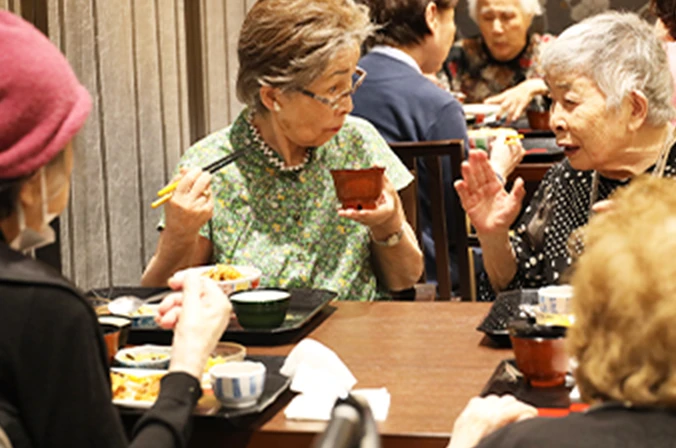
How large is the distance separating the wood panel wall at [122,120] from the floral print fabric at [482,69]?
2.34 m

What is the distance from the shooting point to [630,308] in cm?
86

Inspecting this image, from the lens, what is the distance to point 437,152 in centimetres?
286

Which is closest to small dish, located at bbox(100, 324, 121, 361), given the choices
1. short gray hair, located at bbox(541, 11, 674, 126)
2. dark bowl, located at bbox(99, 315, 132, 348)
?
dark bowl, located at bbox(99, 315, 132, 348)

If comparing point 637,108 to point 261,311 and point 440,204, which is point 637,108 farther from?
point 261,311

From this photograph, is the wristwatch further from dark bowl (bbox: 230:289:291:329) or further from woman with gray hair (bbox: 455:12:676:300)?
dark bowl (bbox: 230:289:291:329)

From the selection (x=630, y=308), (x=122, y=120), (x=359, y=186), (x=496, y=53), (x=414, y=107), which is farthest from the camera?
(x=496, y=53)

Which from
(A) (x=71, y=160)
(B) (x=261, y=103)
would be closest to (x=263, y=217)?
(B) (x=261, y=103)

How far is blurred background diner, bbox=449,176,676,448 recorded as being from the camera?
852 mm

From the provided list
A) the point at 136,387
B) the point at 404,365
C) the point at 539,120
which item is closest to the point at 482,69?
the point at 539,120

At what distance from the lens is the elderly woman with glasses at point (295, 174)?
8.09ft

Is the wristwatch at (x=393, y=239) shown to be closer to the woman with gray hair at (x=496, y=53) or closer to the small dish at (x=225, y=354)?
the small dish at (x=225, y=354)

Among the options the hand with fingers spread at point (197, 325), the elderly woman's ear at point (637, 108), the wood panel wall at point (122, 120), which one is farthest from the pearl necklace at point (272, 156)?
the hand with fingers spread at point (197, 325)

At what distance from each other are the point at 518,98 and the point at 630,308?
4.34 meters

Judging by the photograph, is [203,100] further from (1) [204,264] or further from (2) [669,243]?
(2) [669,243]
